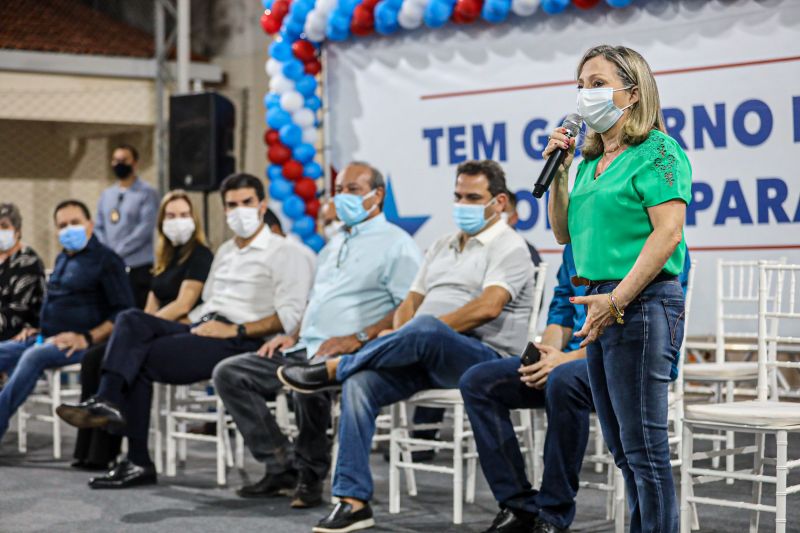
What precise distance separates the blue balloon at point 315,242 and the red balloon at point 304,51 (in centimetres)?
99

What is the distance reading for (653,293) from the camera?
2367mm

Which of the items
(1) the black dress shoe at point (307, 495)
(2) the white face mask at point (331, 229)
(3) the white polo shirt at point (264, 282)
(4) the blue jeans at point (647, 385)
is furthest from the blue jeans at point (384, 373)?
(2) the white face mask at point (331, 229)

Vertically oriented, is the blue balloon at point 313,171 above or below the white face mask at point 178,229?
above

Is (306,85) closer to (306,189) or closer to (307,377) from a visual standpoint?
(306,189)

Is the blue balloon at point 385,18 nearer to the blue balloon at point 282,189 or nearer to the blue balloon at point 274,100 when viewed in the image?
the blue balloon at point 274,100

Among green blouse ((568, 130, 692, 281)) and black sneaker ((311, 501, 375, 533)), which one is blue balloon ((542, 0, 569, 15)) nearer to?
black sneaker ((311, 501, 375, 533))

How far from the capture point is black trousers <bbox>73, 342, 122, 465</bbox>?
4.92 m

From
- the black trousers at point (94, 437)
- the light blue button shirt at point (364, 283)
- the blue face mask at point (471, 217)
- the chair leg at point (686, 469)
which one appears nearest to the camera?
the chair leg at point (686, 469)

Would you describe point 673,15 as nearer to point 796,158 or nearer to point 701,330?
point 796,158

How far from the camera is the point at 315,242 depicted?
247 inches

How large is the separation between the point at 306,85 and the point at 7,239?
5.96 ft

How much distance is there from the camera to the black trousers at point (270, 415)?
411cm

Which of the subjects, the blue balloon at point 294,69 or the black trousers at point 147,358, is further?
the blue balloon at point 294,69

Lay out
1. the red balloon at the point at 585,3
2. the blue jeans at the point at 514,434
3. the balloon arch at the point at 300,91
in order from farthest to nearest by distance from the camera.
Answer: the balloon arch at the point at 300,91 → the red balloon at the point at 585,3 → the blue jeans at the point at 514,434
